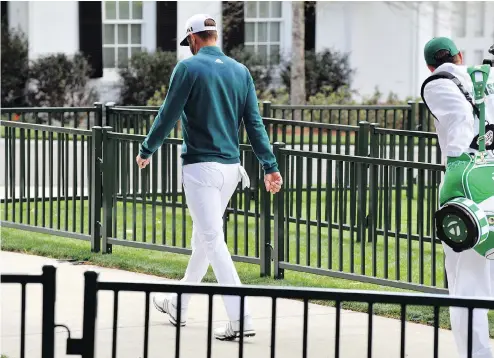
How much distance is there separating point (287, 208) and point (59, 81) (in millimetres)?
16800

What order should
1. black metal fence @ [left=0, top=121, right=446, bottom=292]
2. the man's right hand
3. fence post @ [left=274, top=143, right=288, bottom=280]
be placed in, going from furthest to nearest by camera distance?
1. fence post @ [left=274, top=143, right=288, bottom=280]
2. black metal fence @ [left=0, top=121, right=446, bottom=292]
3. the man's right hand

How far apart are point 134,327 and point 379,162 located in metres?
2.22

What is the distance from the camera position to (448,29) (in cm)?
2788

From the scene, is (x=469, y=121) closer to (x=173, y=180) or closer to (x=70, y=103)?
(x=173, y=180)

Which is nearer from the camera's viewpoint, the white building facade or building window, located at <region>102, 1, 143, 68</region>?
the white building facade

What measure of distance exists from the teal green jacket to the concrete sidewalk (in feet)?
3.40

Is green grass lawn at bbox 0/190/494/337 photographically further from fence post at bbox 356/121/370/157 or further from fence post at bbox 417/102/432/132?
fence post at bbox 417/102/432/132

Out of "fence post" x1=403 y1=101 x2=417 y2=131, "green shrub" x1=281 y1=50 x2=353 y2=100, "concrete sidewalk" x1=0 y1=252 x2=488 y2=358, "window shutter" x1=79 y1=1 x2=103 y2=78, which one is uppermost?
"window shutter" x1=79 y1=1 x2=103 y2=78

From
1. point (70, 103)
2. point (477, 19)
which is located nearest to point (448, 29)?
point (477, 19)

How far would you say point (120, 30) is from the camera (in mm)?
27344

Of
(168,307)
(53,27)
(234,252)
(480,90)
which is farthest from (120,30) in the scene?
(480,90)

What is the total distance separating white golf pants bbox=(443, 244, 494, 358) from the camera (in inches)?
254

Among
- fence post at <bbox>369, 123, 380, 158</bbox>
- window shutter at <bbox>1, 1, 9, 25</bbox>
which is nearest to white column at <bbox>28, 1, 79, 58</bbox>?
window shutter at <bbox>1, 1, 9, 25</bbox>

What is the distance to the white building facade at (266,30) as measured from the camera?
86.6ft
